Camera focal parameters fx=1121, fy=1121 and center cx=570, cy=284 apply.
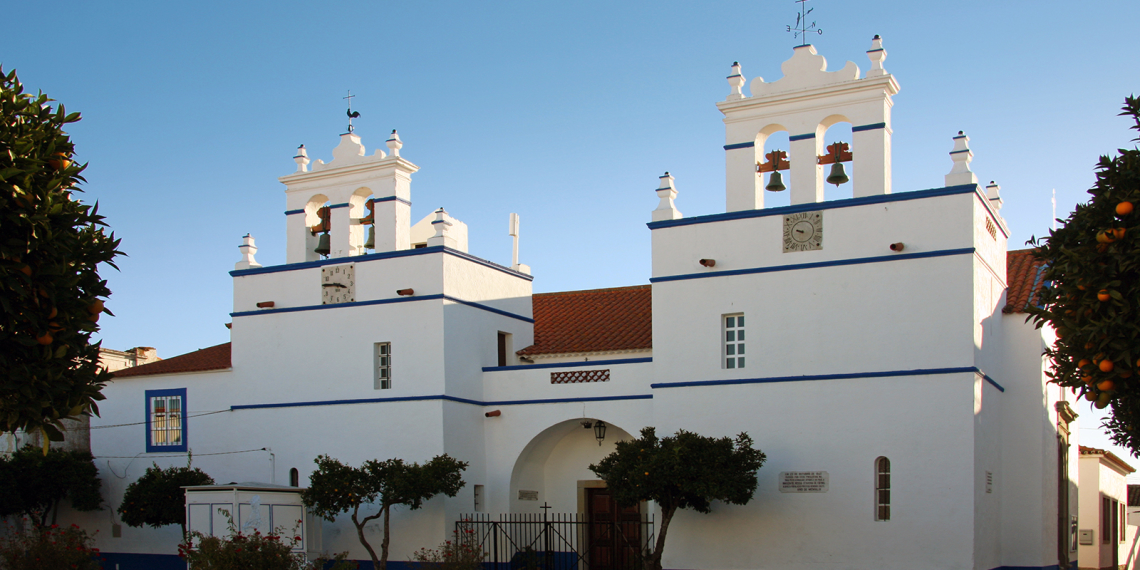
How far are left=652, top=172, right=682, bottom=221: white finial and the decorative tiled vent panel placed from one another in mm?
3239

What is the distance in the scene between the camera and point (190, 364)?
24.0m

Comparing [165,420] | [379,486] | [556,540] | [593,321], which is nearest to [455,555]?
[379,486]

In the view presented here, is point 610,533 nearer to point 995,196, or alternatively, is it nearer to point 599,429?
point 599,429

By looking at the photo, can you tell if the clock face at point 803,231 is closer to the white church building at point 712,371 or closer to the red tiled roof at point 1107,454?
the white church building at point 712,371

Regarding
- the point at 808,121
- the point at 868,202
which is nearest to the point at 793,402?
the point at 868,202

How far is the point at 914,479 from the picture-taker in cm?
1741

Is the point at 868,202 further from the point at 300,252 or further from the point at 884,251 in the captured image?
the point at 300,252

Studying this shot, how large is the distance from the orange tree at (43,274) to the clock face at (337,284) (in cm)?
1178

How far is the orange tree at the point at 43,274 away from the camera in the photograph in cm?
922

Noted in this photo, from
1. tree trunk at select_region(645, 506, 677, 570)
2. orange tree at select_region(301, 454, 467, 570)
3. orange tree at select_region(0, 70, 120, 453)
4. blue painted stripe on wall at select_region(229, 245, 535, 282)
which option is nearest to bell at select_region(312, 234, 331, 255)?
blue painted stripe on wall at select_region(229, 245, 535, 282)

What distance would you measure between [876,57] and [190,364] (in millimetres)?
15265

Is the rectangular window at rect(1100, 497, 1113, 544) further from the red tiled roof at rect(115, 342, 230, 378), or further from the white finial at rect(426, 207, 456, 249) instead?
the red tiled roof at rect(115, 342, 230, 378)

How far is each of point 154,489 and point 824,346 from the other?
501 inches

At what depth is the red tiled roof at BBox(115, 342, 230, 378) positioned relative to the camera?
23.3 meters
